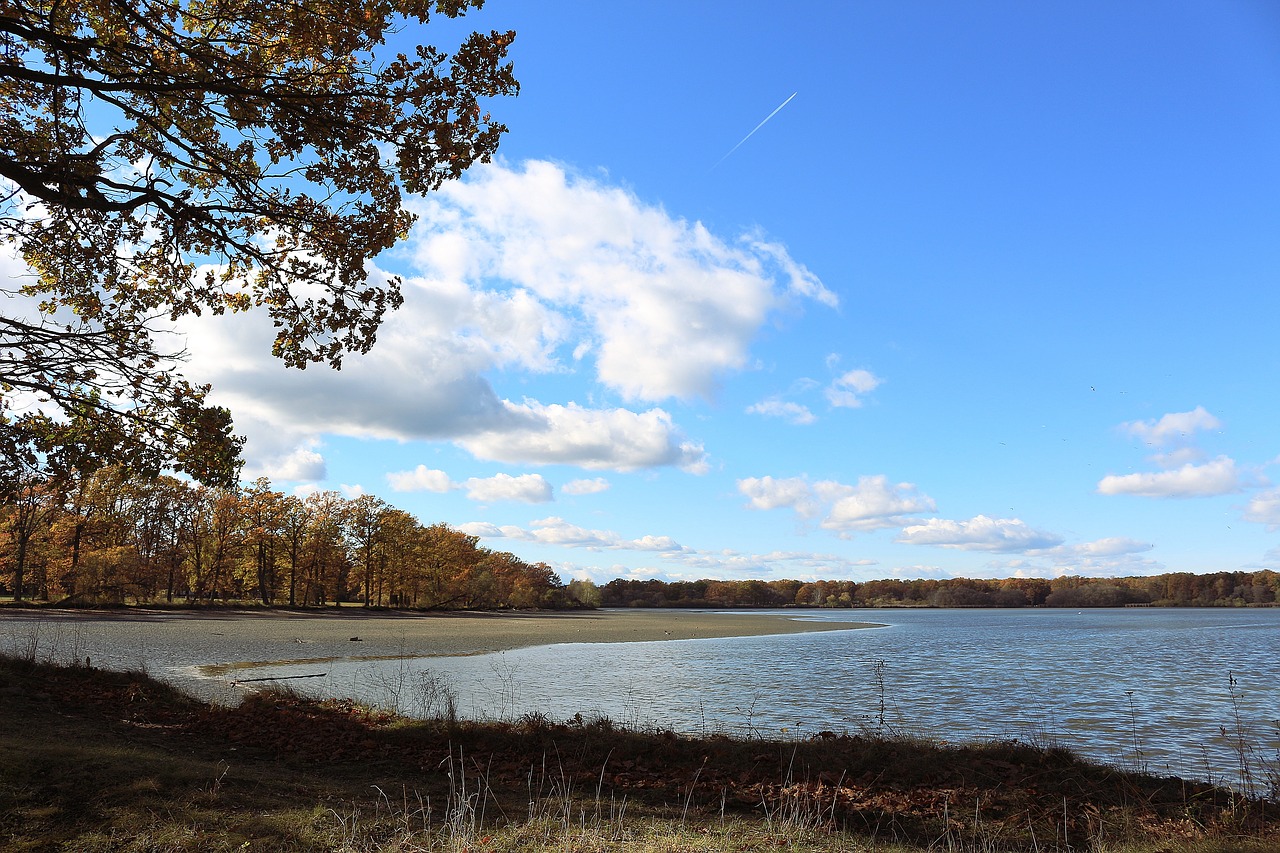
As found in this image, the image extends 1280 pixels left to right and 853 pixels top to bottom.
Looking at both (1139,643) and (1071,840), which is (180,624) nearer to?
(1071,840)

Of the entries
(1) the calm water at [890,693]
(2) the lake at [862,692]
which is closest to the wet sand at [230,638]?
(2) the lake at [862,692]

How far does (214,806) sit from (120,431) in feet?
15.1

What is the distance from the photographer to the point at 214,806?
24.7 ft

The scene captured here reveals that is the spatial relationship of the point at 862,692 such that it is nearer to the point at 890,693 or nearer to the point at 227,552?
the point at 890,693

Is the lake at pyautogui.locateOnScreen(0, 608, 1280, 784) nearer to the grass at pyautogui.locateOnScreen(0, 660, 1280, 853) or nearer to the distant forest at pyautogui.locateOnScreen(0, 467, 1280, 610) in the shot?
the grass at pyautogui.locateOnScreen(0, 660, 1280, 853)

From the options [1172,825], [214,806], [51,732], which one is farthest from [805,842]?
[51,732]

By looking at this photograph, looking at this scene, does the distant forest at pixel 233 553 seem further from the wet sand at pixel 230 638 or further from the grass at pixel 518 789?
the grass at pixel 518 789

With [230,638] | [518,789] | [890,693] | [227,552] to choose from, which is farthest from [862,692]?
[227,552]

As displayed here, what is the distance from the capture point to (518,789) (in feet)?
31.7

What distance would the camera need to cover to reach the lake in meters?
15.7

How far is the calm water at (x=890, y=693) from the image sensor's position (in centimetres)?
1592

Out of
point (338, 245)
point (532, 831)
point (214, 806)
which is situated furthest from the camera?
point (338, 245)

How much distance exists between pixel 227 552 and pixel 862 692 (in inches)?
2495

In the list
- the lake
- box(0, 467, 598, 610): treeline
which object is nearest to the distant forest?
box(0, 467, 598, 610): treeline
